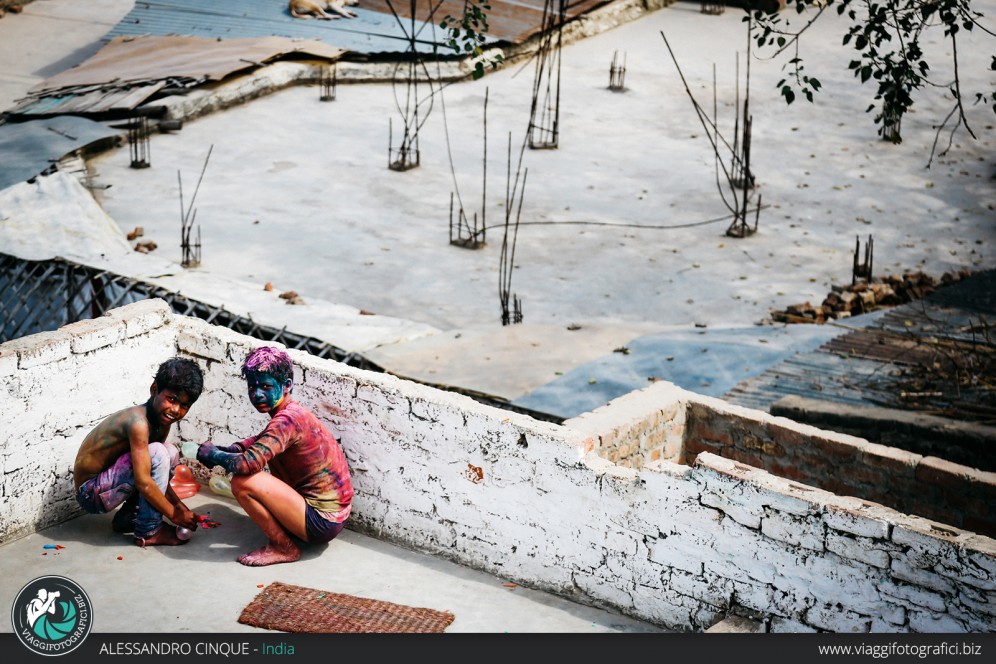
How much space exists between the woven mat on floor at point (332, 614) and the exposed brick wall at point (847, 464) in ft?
6.29

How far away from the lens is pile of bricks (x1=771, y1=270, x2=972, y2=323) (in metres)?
10.6

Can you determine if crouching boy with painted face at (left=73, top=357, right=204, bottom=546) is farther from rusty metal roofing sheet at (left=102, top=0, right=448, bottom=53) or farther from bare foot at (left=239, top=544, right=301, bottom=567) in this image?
rusty metal roofing sheet at (left=102, top=0, right=448, bottom=53)

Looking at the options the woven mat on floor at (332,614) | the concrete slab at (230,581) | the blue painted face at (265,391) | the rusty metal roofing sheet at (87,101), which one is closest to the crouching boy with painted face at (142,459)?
the concrete slab at (230,581)

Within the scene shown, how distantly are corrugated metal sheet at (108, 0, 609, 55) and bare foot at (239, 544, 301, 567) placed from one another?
12.9m

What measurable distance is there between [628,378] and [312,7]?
1191cm

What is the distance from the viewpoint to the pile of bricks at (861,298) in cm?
1065

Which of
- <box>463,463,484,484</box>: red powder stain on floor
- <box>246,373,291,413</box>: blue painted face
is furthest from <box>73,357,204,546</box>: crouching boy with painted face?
<box>463,463,484,484</box>: red powder stain on floor

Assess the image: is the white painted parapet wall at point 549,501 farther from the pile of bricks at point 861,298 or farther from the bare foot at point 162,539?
the pile of bricks at point 861,298

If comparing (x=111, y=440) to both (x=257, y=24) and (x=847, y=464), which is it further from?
(x=257, y=24)

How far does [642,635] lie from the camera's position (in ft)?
15.5

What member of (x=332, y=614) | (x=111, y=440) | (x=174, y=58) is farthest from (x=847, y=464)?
(x=174, y=58)

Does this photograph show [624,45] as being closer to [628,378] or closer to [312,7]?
[312,7]

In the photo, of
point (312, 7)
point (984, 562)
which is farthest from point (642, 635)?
point (312, 7)
